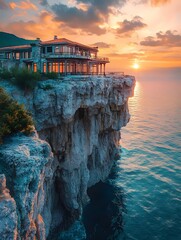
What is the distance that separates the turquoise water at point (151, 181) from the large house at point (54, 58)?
23.6 m

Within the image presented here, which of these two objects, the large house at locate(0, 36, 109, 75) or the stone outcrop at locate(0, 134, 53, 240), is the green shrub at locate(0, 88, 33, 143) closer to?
the stone outcrop at locate(0, 134, 53, 240)

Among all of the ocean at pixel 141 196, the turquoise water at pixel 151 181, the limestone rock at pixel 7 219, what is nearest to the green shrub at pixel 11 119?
the limestone rock at pixel 7 219

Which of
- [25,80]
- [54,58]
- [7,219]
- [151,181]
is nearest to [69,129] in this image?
[25,80]

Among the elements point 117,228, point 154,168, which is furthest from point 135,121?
point 117,228

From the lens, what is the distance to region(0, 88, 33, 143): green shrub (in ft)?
50.4

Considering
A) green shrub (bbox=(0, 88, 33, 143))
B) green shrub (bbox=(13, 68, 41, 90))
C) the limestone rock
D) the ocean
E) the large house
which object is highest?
the large house

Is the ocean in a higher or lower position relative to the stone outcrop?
lower

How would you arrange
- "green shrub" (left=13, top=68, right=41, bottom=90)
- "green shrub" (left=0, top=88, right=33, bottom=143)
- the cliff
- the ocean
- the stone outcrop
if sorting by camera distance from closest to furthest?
the stone outcrop < "green shrub" (left=0, top=88, right=33, bottom=143) < "green shrub" (left=13, top=68, right=41, bottom=90) < the cliff < the ocean

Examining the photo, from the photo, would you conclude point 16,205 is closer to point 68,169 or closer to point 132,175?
point 68,169

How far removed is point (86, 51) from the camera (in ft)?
176

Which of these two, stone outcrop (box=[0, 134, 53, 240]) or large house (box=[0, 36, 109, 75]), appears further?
large house (box=[0, 36, 109, 75])

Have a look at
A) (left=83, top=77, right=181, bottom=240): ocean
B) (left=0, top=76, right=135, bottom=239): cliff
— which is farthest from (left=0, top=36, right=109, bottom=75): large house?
(left=83, top=77, right=181, bottom=240): ocean

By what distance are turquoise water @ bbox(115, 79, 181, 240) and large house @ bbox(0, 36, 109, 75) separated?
930 inches

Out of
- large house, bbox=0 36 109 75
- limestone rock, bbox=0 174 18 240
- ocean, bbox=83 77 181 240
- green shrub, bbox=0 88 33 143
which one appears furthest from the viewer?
large house, bbox=0 36 109 75
